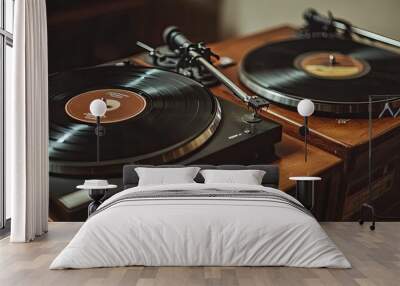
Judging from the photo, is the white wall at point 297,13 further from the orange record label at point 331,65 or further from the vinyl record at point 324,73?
the orange record label at point 331,65

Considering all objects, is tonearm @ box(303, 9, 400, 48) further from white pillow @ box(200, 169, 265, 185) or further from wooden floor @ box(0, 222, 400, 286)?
wooden floor @ box(0, 222, 400, 286)

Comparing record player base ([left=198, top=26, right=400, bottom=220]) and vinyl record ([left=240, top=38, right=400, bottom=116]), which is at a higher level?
vinyl record ([left=240, top=38, right=400, bottom=116])

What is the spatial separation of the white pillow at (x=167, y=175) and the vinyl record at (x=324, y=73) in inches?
25.8

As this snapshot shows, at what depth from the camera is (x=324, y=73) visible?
379cm

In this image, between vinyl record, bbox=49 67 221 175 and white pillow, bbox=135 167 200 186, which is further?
white pillow, bbox=135 167 200 186

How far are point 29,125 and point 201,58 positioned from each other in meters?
1.18

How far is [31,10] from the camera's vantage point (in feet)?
10.9

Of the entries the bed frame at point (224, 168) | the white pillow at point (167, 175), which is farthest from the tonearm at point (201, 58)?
the white pillow at point (167, 175)

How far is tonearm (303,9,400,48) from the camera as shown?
4.10 metres

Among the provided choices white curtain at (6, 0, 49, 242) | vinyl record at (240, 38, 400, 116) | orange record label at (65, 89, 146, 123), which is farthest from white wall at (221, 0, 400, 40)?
white curtain at (6, 0, 49, 242)

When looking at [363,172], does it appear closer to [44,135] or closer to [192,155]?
[192,155]

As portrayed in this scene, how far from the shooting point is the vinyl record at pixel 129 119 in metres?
3.32

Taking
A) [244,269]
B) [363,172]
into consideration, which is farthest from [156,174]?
[363,172]

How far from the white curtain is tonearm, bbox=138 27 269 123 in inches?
33.4
